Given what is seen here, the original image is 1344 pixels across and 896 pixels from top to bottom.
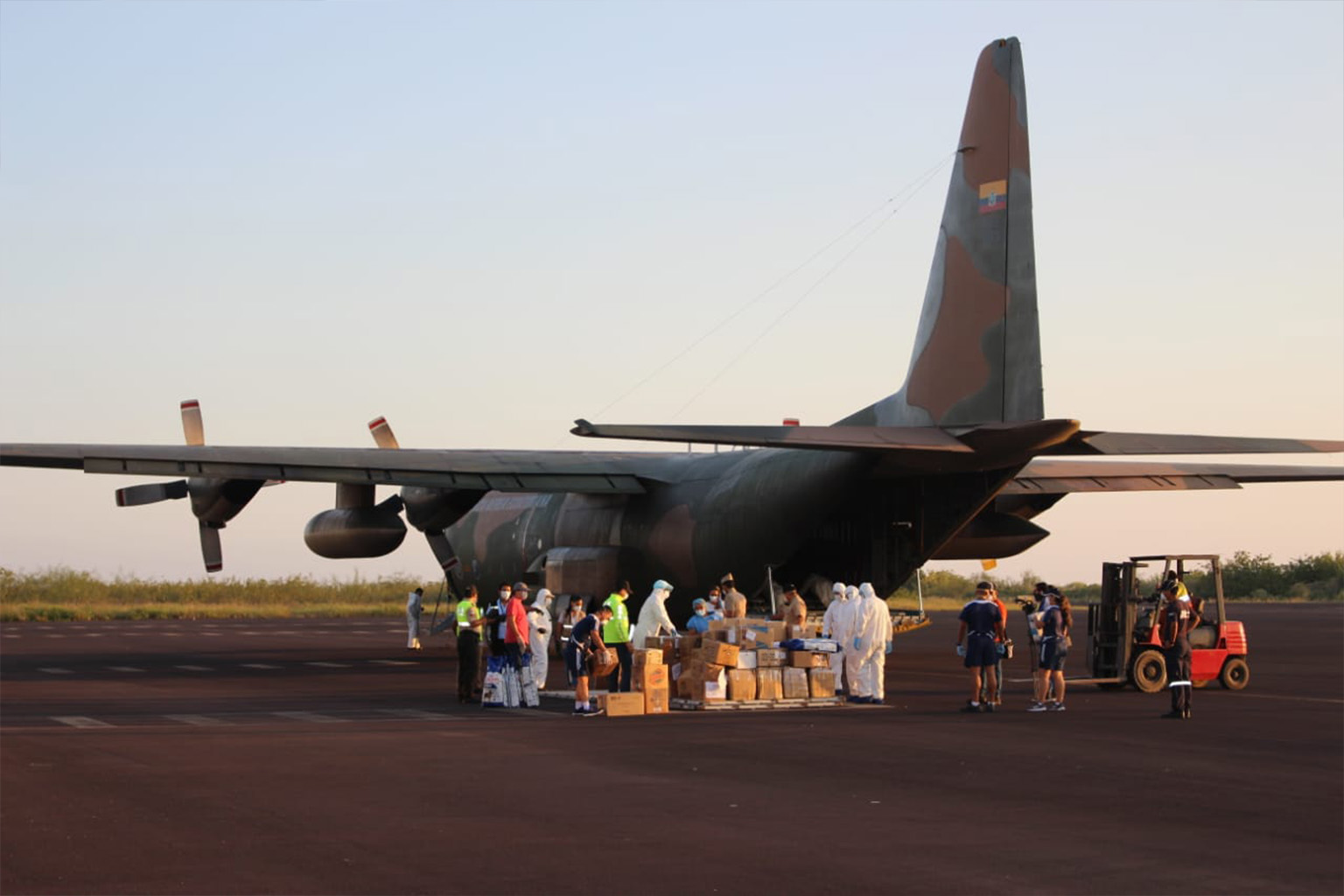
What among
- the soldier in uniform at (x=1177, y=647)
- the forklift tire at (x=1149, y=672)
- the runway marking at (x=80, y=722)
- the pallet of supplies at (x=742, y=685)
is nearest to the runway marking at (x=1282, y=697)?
the forklift tire at (x=1149, y=672)

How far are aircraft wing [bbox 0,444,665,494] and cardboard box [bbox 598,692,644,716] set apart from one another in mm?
7832

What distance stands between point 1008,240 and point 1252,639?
54.4 ft

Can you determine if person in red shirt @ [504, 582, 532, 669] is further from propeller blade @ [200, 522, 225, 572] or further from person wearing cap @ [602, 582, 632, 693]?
propeller blade @ [200, 522, 225, 572]

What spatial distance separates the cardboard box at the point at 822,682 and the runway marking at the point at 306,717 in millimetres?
5696

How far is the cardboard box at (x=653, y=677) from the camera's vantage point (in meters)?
18.3

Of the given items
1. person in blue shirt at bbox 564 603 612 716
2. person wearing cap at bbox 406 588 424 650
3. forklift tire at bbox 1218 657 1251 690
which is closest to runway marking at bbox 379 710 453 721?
person in blue shirt at bbox 564 603 612 716

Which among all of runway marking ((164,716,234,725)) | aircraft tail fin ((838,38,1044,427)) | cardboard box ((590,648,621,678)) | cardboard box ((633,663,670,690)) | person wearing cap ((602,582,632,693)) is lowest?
runway marking ((164,716,234,725))

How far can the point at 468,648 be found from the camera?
19969mm

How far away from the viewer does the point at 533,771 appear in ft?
41.6

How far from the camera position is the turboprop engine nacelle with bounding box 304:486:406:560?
1118 inches

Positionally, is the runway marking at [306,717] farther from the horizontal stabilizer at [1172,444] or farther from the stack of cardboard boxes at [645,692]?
the horizontal stabilizer at [1172,444]

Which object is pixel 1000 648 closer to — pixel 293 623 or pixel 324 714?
pixel 324 714

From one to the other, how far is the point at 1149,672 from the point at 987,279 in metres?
5.71

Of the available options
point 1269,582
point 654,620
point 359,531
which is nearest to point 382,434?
point 359,531
